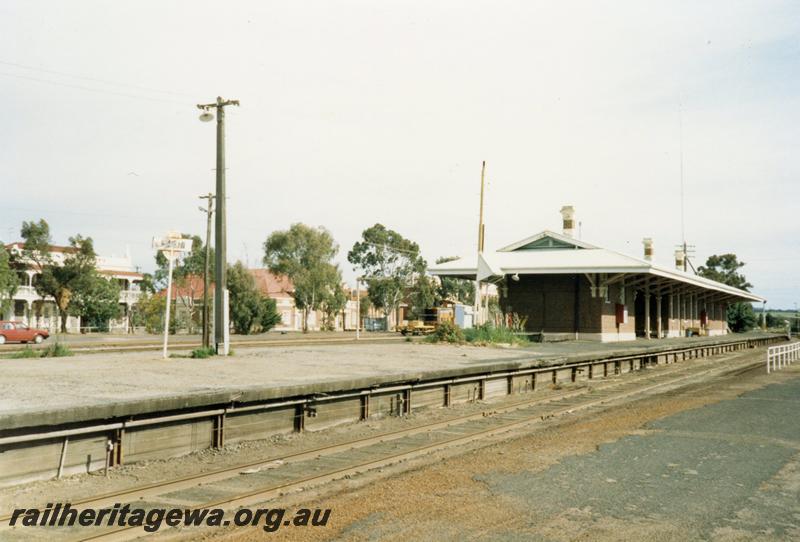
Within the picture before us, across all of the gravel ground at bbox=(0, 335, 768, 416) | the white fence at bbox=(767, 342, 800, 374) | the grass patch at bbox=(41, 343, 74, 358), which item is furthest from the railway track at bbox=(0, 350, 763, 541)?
the white fence at bbox=(767, 342, 800, 374)

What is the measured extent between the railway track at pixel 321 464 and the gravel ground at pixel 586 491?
1.48 feet

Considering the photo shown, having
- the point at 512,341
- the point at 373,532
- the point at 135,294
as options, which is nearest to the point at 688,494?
the point at 373,532

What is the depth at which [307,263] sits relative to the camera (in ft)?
245

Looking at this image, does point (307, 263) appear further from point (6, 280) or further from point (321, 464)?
point (321, 464)

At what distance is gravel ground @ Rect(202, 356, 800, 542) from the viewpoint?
5867 millimetres

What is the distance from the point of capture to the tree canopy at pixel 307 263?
72.9 m

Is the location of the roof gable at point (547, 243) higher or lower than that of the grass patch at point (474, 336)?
higher

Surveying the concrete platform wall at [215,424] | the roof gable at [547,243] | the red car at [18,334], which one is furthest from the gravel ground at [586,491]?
the red car at [18,334]

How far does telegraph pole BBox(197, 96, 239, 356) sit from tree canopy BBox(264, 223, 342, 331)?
2079 inches

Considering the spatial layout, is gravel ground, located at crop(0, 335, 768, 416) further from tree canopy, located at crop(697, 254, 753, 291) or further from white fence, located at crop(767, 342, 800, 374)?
tree canopy, located at crop(697, 254, 753, 291)

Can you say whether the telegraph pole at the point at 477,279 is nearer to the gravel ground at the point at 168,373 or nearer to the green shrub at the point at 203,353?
the gravel ground at the point at 168,373

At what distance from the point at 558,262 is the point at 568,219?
9.65 m

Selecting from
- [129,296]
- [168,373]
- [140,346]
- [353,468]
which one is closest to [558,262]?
[140,346]

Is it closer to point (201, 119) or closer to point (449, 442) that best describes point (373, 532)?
point (449, 442)
